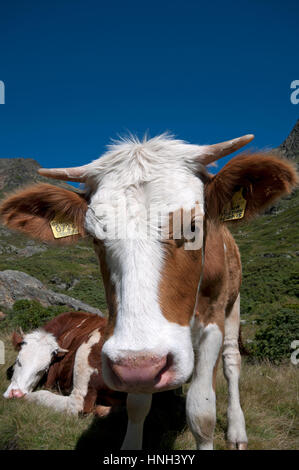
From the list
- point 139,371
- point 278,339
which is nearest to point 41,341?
point 139,371

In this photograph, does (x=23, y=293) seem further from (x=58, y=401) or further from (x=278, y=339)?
(x=278, y=339)

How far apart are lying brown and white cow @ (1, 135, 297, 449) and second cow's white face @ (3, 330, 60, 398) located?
7.21ft

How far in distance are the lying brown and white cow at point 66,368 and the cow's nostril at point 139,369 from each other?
2.97m

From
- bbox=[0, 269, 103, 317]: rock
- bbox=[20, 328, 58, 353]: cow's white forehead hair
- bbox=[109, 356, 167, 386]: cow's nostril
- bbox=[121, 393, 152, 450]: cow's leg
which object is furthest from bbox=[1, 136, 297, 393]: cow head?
bbox=[0, 269, 103, 317]: rock

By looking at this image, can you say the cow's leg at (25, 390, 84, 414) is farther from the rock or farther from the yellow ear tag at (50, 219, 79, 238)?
the rock

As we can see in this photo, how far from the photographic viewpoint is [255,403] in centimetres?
480

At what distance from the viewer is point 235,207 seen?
3195 millimetres

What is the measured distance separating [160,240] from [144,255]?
16 cm

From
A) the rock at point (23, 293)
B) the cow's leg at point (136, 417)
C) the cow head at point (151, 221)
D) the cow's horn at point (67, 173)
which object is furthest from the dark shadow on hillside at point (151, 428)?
the rock at point (23, 293)

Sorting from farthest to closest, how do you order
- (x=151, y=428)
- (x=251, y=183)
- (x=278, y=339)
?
1. (x=278, y=339)
2. (x=151, y=428)
3. (x=251, y=183)

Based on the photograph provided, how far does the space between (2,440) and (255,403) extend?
125 inches

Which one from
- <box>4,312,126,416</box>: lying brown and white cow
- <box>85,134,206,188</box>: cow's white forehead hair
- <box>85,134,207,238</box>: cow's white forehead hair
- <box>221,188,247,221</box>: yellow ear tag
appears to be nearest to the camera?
<box>85,134,207,238</box>: cow's white forehead hair

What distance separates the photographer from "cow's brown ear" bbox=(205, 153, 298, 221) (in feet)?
9.28

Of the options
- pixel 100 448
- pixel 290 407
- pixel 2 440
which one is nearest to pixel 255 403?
pixel 290 407
